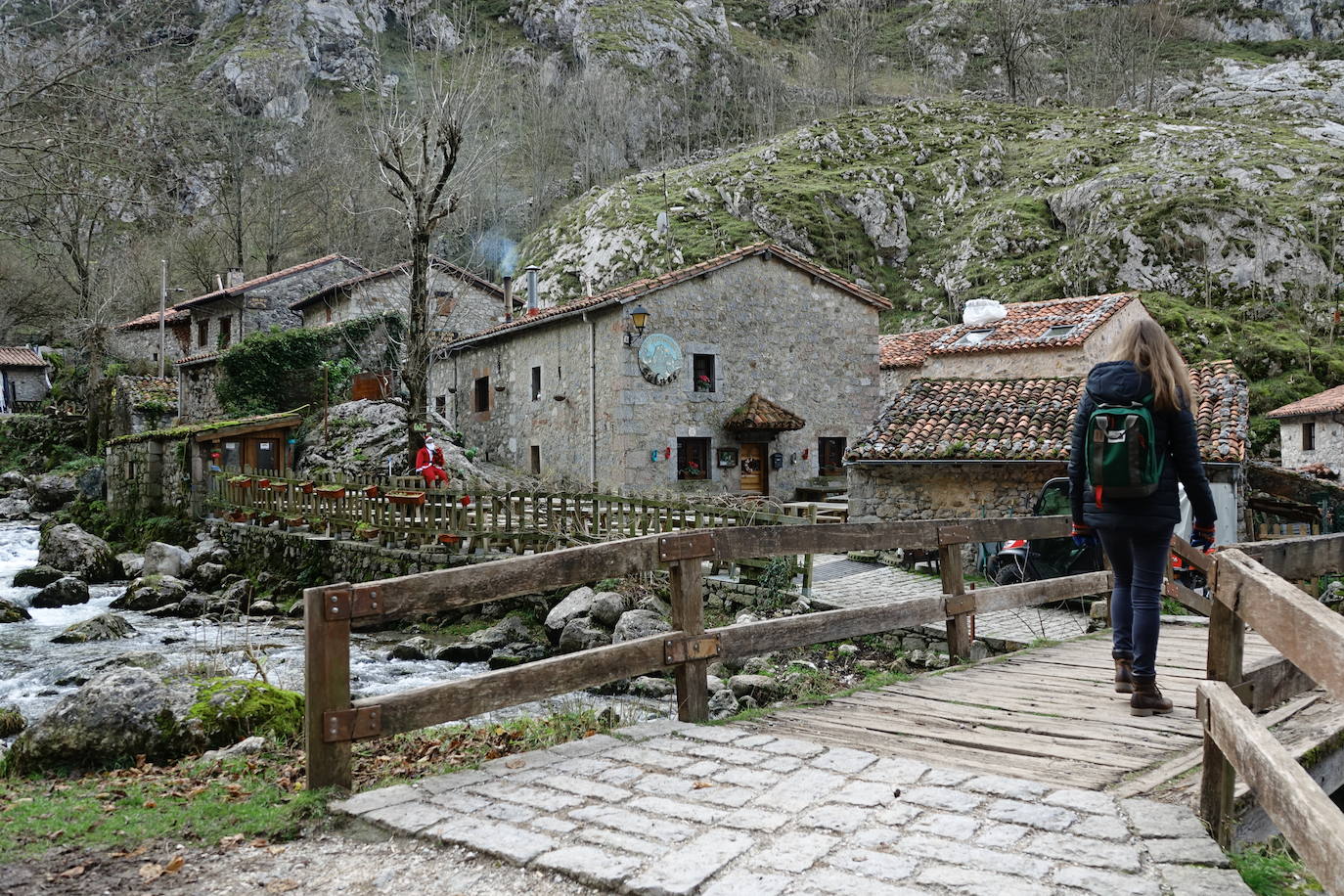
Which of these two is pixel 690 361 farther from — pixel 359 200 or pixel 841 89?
pixel 841 89

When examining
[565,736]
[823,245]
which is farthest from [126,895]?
[823,245]

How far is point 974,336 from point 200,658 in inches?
771

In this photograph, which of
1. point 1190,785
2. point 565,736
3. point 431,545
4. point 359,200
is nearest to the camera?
point 1190,785

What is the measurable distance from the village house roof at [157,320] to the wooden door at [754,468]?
86.0ft

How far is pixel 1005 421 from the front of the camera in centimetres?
1769

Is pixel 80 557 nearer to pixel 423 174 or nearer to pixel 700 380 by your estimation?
pixel 423 174

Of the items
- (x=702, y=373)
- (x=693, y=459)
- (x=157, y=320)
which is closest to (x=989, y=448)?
(x=693, y=459)

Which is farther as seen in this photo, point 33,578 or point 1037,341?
point 1037,341

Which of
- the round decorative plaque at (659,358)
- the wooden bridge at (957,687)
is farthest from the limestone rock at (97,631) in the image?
the round decorative plaque at (659,358)

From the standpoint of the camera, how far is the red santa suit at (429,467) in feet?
56.1

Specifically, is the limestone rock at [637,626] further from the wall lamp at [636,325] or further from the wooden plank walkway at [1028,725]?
the wall lamp at [636,325]

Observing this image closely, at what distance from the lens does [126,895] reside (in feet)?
9.53

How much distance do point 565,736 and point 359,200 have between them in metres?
49.0

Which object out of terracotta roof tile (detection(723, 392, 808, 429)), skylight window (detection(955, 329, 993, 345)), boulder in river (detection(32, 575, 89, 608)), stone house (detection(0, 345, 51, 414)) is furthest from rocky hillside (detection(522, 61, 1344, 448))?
boulder in river (detection(32, 575, 89, 608))
